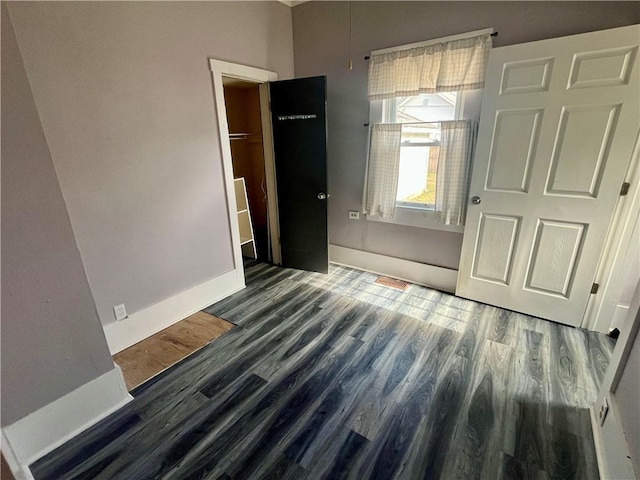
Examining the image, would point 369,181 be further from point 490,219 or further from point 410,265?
point 490,219

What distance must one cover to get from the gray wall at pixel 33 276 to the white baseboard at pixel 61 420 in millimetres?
48

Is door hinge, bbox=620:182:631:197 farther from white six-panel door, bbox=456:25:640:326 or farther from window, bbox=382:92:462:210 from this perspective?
window, bbox=382:92:462:210

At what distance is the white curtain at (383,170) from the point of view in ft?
9.36

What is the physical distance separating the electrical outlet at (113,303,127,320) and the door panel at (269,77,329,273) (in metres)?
1.77

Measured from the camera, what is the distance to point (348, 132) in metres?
3.15

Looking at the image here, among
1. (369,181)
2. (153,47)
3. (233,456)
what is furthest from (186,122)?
(233,456)

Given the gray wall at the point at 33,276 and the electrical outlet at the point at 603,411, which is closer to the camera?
the gray wall at the point at 33,276

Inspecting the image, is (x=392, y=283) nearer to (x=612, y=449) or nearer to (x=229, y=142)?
(x=612, y=449)

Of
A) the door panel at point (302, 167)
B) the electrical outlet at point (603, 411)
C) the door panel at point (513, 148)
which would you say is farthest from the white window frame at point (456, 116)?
the electrical outlet at point (603, 411)

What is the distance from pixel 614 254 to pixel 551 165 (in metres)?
0.77

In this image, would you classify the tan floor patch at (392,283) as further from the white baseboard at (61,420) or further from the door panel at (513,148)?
the white baseboard at (61,420)

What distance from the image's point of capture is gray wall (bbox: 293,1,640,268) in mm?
2064

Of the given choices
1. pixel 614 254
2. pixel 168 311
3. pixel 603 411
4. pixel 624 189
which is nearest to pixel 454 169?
pixel 624 189

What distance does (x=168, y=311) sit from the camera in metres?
2.49
